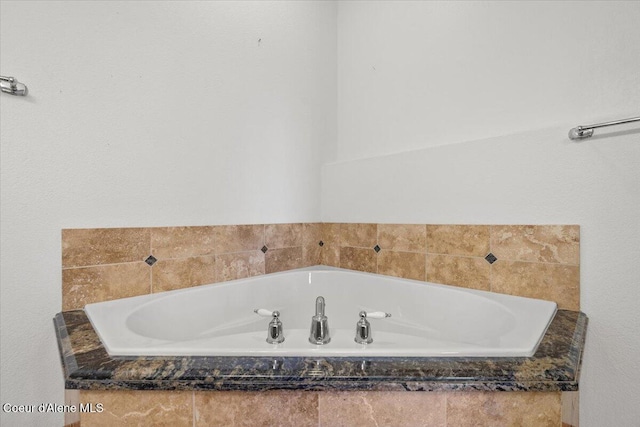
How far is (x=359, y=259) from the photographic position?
1.91 metres

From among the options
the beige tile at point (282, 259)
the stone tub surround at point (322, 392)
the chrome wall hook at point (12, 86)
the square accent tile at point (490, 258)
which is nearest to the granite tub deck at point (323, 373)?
the stone tub surround at point (322, 392)

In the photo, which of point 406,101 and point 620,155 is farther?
point 406,101

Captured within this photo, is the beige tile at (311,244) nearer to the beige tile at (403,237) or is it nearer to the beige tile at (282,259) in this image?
the beige tile at (282,259)

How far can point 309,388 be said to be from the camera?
653mm

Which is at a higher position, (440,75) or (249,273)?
(440,75)

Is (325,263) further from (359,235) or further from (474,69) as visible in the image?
(474,69)

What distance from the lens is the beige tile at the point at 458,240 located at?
1.41 m

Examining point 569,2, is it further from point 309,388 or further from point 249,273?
point 249,273

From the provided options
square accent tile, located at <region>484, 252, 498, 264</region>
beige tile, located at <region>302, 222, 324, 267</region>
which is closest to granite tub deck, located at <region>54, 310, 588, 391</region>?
square accent tile, located at <region>484, 252, 498, 264</region>

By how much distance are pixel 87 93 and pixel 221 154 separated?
59 cm

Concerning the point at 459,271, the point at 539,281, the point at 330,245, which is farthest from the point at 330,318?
the point at 539,281

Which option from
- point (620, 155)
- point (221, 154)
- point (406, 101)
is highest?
point (406, 101)

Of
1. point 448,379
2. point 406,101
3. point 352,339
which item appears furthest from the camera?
point 406,101

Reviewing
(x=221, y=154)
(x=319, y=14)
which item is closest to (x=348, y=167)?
(x=221, y=154)
